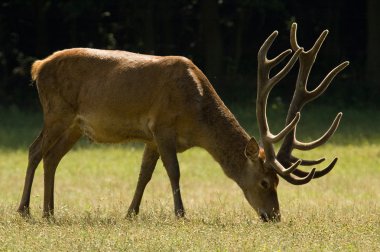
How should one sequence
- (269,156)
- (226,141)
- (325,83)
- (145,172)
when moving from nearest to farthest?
(269,156) → (325,83) → (226,141) → (145,172)

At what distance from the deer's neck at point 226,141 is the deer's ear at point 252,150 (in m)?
0.16

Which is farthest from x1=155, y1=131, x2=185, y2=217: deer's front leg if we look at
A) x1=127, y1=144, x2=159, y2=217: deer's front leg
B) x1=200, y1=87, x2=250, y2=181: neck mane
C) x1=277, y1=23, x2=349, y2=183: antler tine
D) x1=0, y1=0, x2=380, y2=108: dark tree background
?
x1=0, y1=0, x2=380, y2=108: dark tree background

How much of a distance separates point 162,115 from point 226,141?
0.67 m

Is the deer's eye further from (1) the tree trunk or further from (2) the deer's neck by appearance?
(1) the tree trunk

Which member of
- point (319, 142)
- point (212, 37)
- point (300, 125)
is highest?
point (319, 142)

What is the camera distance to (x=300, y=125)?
848 inches

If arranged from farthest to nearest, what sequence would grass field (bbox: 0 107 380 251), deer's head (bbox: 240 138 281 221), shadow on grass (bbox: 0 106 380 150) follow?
shadow on grass (bbox: 0 106 380 150) → deer's head (bbox: 240 138 281 221) → grass field (bbox: 0 107 380 251)

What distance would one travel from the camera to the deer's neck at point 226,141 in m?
10.7

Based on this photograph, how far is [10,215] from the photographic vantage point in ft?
35.5

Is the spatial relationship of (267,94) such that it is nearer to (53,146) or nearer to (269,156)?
(269,156)

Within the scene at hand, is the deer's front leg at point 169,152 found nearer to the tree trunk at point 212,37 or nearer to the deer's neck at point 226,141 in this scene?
the deer's neck at point 226,141

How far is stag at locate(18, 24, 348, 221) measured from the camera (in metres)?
10.5

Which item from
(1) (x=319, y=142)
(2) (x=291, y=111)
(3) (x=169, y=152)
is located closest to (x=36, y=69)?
(3) (x=169, y=152)

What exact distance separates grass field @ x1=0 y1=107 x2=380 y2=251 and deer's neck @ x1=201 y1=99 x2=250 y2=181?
1.64 feet
